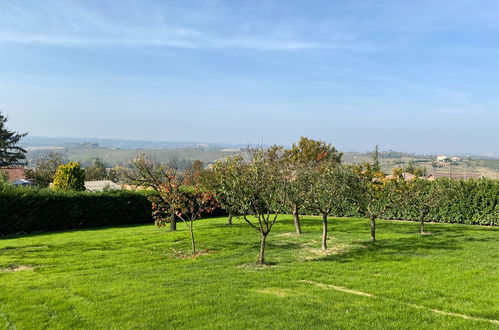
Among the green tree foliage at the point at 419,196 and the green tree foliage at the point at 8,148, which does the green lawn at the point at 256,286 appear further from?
the green tree foliage at the point at 8,148

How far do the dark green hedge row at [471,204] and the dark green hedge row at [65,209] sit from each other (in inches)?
958

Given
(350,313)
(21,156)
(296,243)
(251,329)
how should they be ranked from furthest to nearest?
(21,156) → (296,243) → (350,313) → (251,329)

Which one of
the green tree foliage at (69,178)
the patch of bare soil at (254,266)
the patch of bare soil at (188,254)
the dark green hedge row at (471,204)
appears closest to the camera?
the patch of bare soil at (254,266)

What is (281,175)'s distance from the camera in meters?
17.2

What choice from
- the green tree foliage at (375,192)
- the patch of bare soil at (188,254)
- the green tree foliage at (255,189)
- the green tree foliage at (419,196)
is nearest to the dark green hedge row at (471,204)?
the green tree foliage at (419,196)

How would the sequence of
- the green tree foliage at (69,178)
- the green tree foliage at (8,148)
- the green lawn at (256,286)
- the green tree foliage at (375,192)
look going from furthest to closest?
1. the green tree foliage at (8,148)
2. the green tree foliage at (69,178)
3. the green tree foliage at (375,192)
4. the green lawn at (256,286)

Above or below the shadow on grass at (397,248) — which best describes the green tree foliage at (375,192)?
above

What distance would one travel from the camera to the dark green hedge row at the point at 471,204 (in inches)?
1161

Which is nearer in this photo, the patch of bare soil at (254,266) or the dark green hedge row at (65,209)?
the patch of bare soil at (254,266)

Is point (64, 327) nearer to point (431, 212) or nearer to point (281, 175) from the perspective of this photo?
point (281, 175)

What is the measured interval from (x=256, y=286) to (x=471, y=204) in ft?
85.3

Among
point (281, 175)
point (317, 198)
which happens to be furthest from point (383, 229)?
point (281, 175)

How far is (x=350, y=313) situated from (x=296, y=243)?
11284mm

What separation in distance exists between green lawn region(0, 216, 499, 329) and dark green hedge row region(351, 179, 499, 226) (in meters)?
11.4
